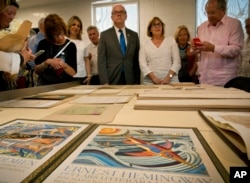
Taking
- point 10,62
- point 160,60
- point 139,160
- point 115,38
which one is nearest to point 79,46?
point 115,38

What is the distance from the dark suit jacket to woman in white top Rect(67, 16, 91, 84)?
432 mm

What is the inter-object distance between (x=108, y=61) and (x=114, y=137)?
68.2 inches

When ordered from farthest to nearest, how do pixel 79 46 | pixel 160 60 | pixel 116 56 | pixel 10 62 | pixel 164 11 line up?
1. pixel 164 11
2. pixel 79 46
3. pixel 116 56
4. pixel 160 60
5. pixel 10 62

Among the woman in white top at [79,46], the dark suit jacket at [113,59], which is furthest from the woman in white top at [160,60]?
the woman in white top at [79,46]

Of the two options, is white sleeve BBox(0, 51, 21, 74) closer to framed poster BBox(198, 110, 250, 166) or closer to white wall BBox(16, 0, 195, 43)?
framed poster BBox(198, 110, 250, 166)

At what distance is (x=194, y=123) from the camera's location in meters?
0.56

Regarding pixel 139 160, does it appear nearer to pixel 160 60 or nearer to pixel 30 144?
pixel 30 144

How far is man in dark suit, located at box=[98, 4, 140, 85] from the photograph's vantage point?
2.09 meters

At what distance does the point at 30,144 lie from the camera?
412 millimetres

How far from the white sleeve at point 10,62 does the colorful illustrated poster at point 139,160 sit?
671mm

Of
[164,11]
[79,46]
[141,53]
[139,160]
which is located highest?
[164,11]

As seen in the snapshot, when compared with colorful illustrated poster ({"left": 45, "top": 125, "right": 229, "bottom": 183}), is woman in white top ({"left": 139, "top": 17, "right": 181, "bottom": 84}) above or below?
above

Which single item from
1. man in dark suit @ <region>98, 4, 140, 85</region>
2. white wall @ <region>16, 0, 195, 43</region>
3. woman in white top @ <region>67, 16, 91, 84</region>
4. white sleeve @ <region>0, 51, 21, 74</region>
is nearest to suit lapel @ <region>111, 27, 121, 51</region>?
man in dark suit @ <region>98, 4, 140, 85</region>

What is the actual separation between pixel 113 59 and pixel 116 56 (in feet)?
0.14
